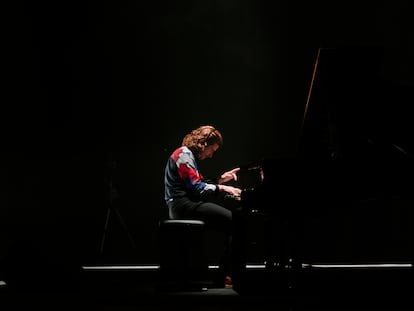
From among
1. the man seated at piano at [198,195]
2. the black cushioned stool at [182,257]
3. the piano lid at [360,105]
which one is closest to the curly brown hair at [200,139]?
the man seated at piano at [198,195]

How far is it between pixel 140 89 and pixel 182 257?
3.00m

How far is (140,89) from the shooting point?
6.30m

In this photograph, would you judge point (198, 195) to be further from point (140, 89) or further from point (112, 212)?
point (140, 89)

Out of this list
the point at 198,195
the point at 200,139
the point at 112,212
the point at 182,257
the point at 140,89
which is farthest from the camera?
the point at 140,89

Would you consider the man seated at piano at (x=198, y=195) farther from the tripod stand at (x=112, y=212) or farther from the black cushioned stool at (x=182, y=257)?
the tripod stand at (x=112, y=212)

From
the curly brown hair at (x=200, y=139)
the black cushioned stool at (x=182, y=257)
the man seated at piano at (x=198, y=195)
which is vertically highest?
the curly brown hair at (x=200, y=139)

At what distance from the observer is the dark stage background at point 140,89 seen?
20.4 feet

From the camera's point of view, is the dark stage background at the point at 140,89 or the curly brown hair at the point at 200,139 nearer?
the curly brown hair at the point at 200,139

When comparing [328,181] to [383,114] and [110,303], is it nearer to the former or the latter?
[383,114]

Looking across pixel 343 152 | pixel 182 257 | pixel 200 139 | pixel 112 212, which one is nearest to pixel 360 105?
pixel 343 152

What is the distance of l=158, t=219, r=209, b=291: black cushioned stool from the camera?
12.3ft

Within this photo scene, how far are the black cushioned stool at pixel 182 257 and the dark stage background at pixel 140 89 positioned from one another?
2395 mm

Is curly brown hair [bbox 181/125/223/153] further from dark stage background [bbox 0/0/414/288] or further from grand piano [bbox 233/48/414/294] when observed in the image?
dark stage background [bbox 0/0/414/288]

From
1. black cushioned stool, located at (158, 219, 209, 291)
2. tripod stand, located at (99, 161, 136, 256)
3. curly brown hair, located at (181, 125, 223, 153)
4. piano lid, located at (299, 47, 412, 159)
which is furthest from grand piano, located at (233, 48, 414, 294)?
tripod stand, located at (99, 161, 136, 256)
